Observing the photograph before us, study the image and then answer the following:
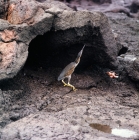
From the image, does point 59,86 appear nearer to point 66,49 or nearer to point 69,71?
point 69,71

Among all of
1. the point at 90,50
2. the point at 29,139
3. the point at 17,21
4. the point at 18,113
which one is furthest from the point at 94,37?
the point at 29,139

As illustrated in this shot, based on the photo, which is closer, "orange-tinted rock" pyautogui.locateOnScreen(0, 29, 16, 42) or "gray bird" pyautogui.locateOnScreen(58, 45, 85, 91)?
"orange-tinted rock" pyautogui.locateOnScreen(0, 29, 16, 42)

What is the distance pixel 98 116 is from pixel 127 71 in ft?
4.07

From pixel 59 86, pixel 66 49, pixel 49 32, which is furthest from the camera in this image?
pixel 66 49

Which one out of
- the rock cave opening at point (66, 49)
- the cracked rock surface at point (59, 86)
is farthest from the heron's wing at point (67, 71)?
the rock cave opening at point (66, 49)

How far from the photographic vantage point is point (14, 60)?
4.30 meters

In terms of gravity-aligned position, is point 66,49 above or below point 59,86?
above

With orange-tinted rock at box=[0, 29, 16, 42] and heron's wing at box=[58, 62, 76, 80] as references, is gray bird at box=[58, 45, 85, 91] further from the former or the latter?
orange-tinted rock at box=[0, 29, 16, 42]

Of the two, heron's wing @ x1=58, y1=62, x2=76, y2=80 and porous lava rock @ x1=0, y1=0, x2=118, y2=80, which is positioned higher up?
porous lava rock @ x1=0, y1=0, x2=118, y2=80

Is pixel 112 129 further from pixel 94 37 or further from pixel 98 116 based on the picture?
pixel 94 37

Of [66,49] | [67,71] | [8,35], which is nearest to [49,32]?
[66,49]

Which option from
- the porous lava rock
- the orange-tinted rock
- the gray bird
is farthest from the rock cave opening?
the orange-tinted rock

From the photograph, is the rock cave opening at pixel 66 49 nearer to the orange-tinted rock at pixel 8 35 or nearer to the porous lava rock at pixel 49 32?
the porous lava rock at pixel 49 32

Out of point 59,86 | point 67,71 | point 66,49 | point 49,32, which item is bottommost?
point 59,86
